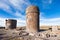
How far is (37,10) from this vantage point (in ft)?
38.4

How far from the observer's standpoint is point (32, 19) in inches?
449

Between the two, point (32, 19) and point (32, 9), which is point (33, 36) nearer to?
point (32, 19)

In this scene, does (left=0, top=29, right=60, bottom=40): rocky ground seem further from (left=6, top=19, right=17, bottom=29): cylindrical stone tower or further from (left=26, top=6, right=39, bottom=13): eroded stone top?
(left=6, top=19, right=17, bottom=29): cylindrical stone tower

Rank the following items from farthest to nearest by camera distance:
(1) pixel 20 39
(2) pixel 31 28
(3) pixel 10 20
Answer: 1. (3) pixel 10 20
2. (2) pixel 31 28
3. (1) pixel 20 39

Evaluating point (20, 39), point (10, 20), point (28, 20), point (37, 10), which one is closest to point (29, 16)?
point (28, 20)

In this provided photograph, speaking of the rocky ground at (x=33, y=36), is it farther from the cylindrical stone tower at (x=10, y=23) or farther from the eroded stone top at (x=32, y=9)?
the cylindrical stone tower at (x=10, y=23)

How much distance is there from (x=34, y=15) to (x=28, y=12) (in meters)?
0.83

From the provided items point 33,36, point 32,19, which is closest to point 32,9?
point 32,19

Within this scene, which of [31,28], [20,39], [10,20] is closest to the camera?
[20,39]

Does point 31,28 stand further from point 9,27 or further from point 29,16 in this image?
point 9,27

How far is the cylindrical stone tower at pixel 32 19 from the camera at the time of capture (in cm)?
1136

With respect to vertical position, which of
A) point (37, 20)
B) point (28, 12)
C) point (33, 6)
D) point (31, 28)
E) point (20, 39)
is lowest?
point (20, 39)

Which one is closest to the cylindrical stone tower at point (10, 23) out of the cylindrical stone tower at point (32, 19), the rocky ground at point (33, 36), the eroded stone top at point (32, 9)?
the cylindrical stone tower at point (32, 19)

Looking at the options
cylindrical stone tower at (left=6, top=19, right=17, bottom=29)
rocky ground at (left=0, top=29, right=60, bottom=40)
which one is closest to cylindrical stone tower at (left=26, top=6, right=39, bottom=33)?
rocky ground at (left=0, top=29, right=60, bottom=40)
